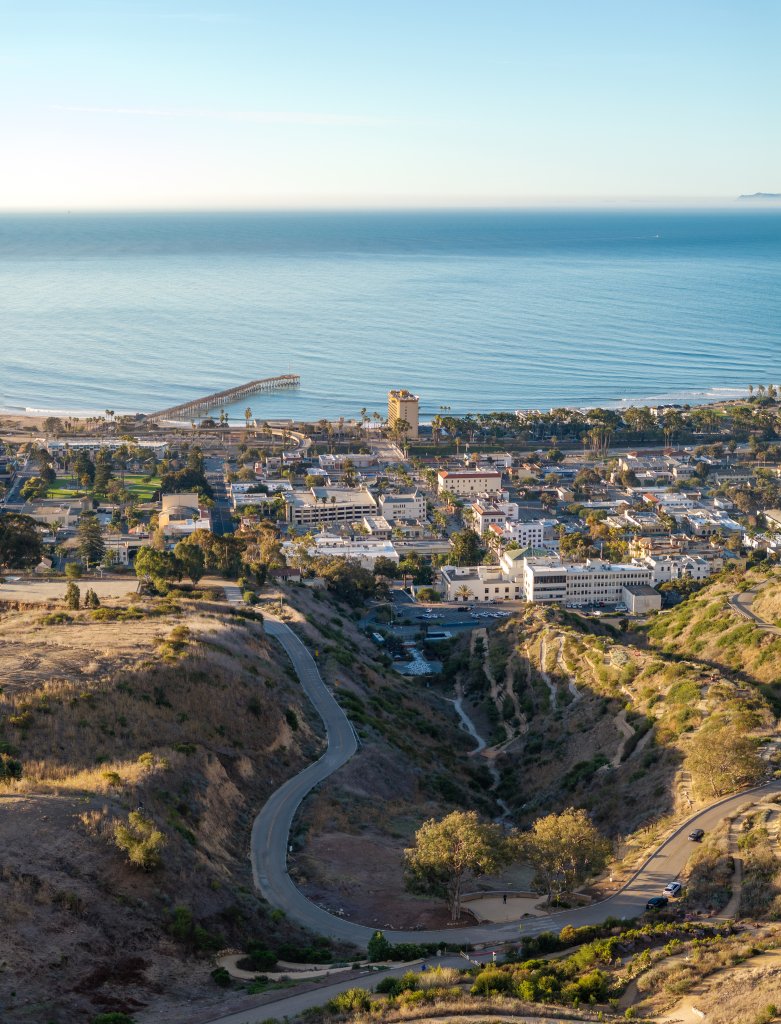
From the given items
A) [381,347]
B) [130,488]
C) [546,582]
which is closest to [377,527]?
[546,582]

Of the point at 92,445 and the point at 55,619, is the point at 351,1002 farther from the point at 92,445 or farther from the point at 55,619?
the point at 92,445

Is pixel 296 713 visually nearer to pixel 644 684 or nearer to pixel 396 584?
pixel 644 684

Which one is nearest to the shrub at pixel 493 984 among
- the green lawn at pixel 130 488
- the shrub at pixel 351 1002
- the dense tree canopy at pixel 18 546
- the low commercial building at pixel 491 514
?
the shrub at pixel 351 1002

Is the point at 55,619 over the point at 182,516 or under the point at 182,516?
over

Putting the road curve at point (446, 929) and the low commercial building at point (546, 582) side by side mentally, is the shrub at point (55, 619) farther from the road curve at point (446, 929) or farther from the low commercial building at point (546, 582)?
the low commercial building at point (546, 582)

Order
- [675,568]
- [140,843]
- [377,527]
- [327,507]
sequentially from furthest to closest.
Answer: [327,507], [377,527], [675,568], [140,843]

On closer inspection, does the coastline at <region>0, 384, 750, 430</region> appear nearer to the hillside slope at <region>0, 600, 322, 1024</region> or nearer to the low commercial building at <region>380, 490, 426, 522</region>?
the low commercial building at <region>380, 490, 426, 522</region>
